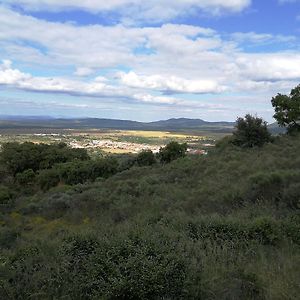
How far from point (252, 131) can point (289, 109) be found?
444 cm

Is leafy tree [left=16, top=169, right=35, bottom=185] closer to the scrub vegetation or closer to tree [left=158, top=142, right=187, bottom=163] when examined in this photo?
tree [left=158, top=142, right=187, bottom=163]

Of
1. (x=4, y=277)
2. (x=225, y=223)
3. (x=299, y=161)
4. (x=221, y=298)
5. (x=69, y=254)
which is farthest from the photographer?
(x=299, y=161)

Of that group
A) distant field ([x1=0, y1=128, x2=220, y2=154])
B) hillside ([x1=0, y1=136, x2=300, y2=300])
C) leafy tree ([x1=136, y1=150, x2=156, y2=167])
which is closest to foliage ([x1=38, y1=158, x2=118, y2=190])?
leafy tree ([x1=136, y1=150, x2=156, y2=167])

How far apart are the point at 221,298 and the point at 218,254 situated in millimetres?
1567

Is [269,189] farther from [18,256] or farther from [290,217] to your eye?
[18,256]

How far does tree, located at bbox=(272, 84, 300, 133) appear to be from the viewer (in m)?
30.6

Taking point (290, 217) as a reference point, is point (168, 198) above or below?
below

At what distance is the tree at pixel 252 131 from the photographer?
94.3 feet

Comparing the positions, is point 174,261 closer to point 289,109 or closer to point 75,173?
point 289,109

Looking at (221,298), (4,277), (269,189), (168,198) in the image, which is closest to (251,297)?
(221,298)

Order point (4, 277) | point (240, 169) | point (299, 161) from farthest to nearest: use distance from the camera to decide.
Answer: point (240, 169) < point (299, 161) < point (4, 277)

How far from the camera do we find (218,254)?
6.45 metres

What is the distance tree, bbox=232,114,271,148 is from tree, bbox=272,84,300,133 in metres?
2.74

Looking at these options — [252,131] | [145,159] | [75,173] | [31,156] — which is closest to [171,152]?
[145,159]
